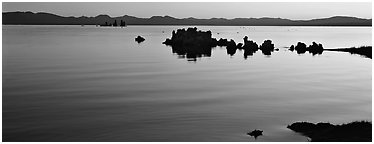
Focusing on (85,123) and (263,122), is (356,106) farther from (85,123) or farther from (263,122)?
(85,123)

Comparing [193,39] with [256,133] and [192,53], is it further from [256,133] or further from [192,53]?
[256,133]

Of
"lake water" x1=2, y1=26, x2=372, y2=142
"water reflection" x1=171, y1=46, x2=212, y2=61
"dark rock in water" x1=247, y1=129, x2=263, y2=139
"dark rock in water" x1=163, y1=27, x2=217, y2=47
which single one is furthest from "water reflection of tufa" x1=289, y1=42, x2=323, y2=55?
"dark rock in water" x1=247, y1=129, x2=263, y2=139

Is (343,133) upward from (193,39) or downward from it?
upward

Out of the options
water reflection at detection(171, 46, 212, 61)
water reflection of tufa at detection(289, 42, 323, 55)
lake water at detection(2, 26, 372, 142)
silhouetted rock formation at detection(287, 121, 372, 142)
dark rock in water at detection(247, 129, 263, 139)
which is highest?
silhouetted rock formation at detection(287, 121, 372, 142)

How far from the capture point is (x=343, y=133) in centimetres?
1841

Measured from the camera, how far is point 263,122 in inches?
957

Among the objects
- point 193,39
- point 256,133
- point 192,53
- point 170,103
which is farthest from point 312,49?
point 256,133

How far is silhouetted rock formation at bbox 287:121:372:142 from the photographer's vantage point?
695 inches

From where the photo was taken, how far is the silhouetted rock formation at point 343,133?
1764 cm

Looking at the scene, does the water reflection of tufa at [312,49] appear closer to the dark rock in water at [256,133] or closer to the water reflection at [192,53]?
the water reflection at [192,53]

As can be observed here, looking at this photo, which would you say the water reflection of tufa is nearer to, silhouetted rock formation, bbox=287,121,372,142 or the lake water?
the lake water

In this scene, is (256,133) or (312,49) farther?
(312,49)

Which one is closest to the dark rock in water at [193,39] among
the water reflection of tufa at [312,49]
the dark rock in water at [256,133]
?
the water reflection of tufa at [312,49]

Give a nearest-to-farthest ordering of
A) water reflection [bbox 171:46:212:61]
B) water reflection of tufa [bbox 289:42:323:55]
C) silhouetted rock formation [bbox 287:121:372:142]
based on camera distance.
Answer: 1. silhouetted rock formation [bbox 287:121:372:142]
2. water reflection [bbox 171:46:212:61]
3. water reflection of tufa [bbox 289:42:323:55]
